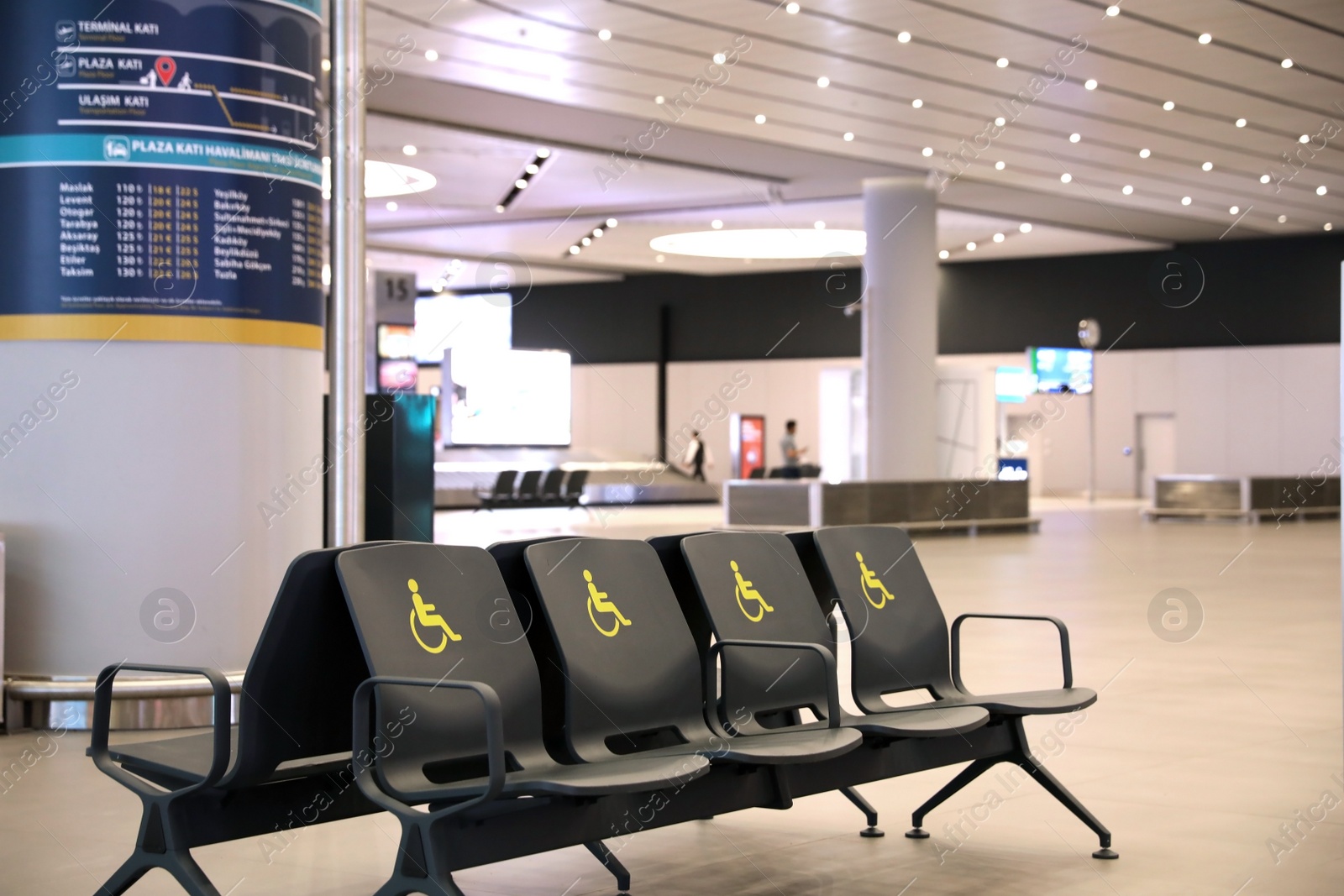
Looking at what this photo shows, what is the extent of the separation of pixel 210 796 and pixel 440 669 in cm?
53

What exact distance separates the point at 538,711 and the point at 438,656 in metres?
0.32

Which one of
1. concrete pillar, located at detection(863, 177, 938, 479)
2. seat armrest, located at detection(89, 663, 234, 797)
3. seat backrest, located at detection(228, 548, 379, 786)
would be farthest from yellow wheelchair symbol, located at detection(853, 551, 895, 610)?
concrete pillar, located at detection(863, 177, 938, 479)

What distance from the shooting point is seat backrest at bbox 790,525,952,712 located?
4.16 meters

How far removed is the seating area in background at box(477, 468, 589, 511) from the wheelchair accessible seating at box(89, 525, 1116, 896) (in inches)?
862

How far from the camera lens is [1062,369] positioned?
2509cm

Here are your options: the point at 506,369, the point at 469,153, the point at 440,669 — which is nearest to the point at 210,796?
the point at 440,669

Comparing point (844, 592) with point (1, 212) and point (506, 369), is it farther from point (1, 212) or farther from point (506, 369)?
point (506, 369)

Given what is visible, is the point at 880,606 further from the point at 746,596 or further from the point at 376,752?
the point at 376,752

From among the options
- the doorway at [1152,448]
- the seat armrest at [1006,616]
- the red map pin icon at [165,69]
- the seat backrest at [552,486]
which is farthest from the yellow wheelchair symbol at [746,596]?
the doorway at [1152,448]

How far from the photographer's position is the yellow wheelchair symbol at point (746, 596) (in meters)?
3.90

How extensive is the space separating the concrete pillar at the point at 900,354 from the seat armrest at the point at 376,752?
1696 cm

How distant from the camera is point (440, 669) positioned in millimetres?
3127

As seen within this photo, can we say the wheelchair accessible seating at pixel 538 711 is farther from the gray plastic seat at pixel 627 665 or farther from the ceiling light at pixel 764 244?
the ceiling light at pixel 764 244

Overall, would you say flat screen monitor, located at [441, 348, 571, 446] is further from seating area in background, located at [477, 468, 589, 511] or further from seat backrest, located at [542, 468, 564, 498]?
seating area in background, located at [477, 468, 589, 511]
